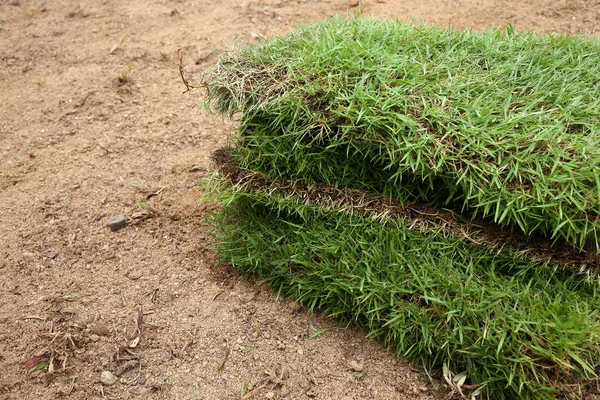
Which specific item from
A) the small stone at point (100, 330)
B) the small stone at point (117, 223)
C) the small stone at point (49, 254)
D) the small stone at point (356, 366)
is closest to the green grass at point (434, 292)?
the small stone at point (356, 366)

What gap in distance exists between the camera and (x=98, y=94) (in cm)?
377

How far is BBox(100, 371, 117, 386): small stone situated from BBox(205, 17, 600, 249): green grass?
966mm

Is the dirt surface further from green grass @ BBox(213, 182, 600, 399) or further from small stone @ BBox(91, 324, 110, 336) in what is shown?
green grass @ BBox(213, 182, 600, 399)

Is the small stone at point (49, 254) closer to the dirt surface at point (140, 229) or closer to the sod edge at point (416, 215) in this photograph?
the dirt surface at point (140, 229)

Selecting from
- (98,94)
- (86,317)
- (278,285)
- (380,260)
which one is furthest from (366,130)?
(98,94)

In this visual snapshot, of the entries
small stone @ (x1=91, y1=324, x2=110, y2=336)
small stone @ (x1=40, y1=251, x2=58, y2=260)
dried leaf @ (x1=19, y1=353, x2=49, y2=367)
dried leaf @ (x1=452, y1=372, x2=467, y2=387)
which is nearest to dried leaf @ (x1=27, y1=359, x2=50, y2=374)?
dried leaf @ (x1=19, y1=353, x2=49, y2=367)

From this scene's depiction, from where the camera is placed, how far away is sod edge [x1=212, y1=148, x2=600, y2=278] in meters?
1.86

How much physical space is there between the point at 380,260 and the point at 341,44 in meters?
0.89

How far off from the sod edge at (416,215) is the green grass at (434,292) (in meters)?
0.03

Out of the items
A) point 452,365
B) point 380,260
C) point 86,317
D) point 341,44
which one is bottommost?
point 86,317

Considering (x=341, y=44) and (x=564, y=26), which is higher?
(x=341, y=44)

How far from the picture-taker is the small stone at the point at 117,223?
280 centimetres

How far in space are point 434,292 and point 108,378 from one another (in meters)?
1.26

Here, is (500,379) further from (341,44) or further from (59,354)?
(59,354)
